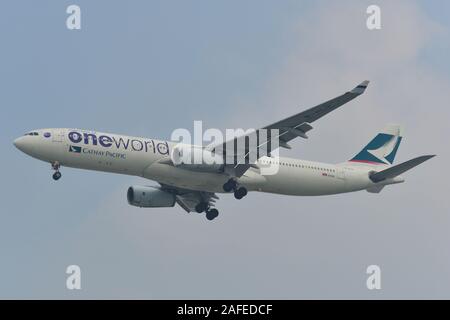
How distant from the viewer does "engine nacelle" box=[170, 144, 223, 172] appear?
61625 millimetres

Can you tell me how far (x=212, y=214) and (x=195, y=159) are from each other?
832cm

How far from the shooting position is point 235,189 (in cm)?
6384

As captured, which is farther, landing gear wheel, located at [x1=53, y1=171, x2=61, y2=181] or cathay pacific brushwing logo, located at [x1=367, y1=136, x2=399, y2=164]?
cathay pacific brushwing logo, located at [x1=367, y1=136, x2=399, y2=164]

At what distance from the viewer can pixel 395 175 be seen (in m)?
67.1

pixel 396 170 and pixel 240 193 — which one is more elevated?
pixel 396 170

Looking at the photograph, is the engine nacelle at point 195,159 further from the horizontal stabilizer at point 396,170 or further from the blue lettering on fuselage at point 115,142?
the horizontal stabilizer at point 396,170

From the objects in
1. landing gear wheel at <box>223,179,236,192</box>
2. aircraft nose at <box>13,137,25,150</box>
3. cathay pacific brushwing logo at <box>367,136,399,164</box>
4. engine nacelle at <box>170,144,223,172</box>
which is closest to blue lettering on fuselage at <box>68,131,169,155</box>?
engine nacelle at <box>170,144,223,172</box>

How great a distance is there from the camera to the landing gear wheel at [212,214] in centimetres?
6919

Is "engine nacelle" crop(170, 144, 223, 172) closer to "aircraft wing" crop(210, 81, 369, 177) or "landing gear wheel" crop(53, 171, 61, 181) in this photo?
"aircraft wing" crop(210, 81, 369, 177)

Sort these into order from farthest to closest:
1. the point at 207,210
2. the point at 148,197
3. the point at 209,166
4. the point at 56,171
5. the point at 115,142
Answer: the point at 207,210, the point at 148,197, the point at 209,166, the point at 56,171, the point at 115,142

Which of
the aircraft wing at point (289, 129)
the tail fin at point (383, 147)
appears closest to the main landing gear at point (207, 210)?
the aircraft wing at point (289, 129)

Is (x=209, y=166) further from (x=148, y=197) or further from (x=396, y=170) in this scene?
(x=396, y=170)

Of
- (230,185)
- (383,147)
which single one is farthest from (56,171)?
(383,147)

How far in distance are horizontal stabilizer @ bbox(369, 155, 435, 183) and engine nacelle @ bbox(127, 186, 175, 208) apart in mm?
13688
